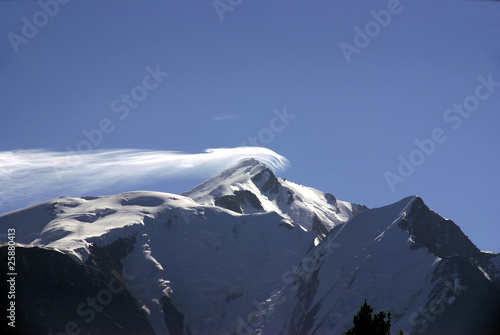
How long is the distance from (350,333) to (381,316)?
15.1 ft

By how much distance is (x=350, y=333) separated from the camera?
3356 inches

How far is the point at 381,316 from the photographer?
3457 inches
